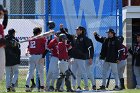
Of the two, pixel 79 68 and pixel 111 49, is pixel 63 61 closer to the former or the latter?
pixel 79 68

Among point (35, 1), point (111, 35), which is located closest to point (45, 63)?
point (111, 35)

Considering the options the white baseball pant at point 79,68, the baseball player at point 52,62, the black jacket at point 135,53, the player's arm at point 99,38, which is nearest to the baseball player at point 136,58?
the black jacket at point 135,53

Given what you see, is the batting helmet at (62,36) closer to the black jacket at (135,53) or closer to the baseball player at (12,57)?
the baseball player at (12,57)

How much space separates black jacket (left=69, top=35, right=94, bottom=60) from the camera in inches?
615

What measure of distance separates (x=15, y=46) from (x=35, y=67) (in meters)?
1.00

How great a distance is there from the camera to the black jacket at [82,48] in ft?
51.3

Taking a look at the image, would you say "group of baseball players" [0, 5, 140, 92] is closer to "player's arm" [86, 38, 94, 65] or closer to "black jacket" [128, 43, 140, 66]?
"player's arm" [86, 38, 94, 65]

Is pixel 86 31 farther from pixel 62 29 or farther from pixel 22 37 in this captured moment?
pixel 22 37

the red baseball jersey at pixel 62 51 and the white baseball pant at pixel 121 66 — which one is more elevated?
the red baseball jersey at pixel 62 51

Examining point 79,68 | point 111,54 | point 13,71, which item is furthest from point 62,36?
point 13,71

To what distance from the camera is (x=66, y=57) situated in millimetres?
14922

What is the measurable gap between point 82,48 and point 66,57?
100 cm

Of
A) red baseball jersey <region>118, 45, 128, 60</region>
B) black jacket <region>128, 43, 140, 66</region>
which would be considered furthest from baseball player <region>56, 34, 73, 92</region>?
black jacket <region>128, 43, 140, 66</region>

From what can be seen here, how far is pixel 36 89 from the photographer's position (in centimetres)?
1580
